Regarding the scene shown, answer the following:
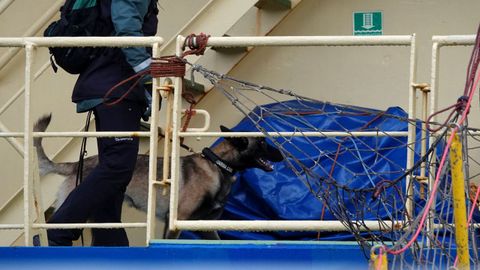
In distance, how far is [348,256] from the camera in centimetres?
419

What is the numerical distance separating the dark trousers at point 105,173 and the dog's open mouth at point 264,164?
1660mm

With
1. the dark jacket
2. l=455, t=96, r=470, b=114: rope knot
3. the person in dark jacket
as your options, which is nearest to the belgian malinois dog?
the person in dark jacket

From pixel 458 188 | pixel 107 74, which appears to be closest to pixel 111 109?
pixel 107 74

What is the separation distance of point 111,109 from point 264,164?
186 centimetres

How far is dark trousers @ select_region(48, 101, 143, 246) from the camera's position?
196 inches

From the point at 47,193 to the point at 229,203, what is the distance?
1228mm

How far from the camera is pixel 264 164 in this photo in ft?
22.1

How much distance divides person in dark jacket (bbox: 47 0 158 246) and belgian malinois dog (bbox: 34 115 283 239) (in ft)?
4.77

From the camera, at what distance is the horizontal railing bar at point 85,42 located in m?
4.47

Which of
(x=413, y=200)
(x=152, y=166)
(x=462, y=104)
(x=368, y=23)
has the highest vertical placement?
(x=368, y=23)

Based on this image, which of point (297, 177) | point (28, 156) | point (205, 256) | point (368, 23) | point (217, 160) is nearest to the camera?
point (205, 256)

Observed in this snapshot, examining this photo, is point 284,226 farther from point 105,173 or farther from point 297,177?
point 297,177

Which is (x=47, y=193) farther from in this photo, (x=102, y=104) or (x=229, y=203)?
(x=102, y=104)

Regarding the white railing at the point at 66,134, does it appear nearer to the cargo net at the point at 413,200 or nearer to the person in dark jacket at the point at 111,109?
the cargo net at the point at 413,200
